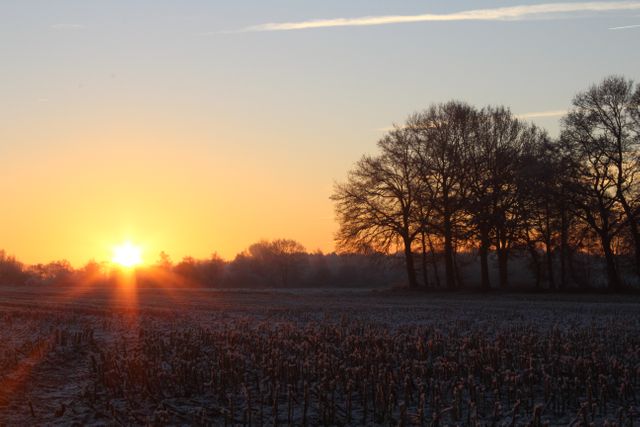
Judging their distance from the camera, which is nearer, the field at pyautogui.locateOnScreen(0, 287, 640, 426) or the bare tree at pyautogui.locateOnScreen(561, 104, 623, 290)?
the field at pyautogui.locateOnScreen(0, 287, 640, 426)

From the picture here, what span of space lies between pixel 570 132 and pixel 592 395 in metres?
34.6

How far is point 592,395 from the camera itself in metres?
11.4

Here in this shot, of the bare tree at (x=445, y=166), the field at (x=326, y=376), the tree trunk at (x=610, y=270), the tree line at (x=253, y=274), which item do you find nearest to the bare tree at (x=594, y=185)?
the tree trunk at (x=610, y=270)

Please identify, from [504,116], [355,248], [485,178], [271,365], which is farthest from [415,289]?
[271,365]

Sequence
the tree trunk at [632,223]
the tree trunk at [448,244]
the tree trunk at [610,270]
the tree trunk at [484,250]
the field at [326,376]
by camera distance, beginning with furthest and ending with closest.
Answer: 1. the tree trunk at [448,244]
2. the tree trunk at [484,250]
3. the tree trunk at [610,270]
4. the tree trunk at [632,223]
5. the field at [326,376]

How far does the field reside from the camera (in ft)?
34.8

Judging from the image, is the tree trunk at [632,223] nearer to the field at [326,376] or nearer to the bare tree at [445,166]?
Result: the bare tree at [445,166]

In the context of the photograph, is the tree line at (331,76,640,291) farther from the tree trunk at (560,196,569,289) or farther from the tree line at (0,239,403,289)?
the tree line at (0,239,403,289)

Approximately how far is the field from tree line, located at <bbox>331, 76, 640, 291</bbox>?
24078 mm

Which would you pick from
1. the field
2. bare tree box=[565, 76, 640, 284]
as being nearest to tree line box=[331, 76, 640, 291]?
bare tree box=[565, 76, 640, 284]

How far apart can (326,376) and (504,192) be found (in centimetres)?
3549

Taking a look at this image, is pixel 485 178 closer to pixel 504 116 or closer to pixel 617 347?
pixel 504 116

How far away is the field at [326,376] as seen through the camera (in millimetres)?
10594

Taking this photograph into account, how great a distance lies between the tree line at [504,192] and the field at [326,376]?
948 inches
